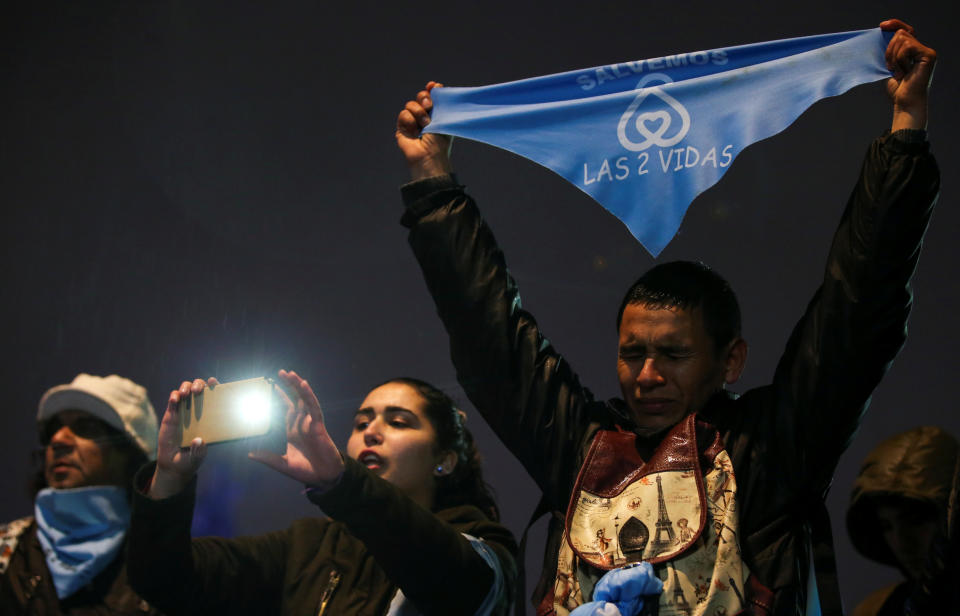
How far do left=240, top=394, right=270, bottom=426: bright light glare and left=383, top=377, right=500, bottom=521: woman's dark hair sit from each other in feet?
2.50

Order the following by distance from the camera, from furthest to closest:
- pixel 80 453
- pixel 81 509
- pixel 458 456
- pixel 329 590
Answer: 1. pixel 80 453
2. pixel 81 509
3. pixel 458 456
4. pixel 329 590

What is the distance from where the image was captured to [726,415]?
64.0 inches

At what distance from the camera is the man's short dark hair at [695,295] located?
5.56 ft

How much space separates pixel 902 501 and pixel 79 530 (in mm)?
1921

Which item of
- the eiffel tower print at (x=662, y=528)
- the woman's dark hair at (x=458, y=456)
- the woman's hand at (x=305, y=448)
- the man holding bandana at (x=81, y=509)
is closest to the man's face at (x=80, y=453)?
the man holding bandana at (x=81, y=509)

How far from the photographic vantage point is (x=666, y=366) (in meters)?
1.65

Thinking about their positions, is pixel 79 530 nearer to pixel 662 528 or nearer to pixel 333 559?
pixel 333 559

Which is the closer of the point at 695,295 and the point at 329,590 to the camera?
the point at 695,295

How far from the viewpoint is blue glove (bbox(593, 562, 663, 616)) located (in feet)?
4.45

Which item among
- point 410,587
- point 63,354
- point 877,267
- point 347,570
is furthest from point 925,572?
point 63,354

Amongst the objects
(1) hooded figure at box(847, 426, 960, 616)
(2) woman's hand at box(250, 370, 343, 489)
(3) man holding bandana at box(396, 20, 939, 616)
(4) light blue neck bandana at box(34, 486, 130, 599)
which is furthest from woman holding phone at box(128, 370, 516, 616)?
(1) hooded figure at box(847, 426, 960, 616)

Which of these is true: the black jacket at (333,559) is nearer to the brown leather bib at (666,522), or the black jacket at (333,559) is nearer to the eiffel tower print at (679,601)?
the brown leather bib at (666,522)

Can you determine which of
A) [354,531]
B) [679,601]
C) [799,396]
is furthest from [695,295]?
[354,531]

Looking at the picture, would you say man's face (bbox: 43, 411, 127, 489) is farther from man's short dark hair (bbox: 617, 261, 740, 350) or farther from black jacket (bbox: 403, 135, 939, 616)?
man's short dark hair (bbox: 617, 261, 740, 350)
